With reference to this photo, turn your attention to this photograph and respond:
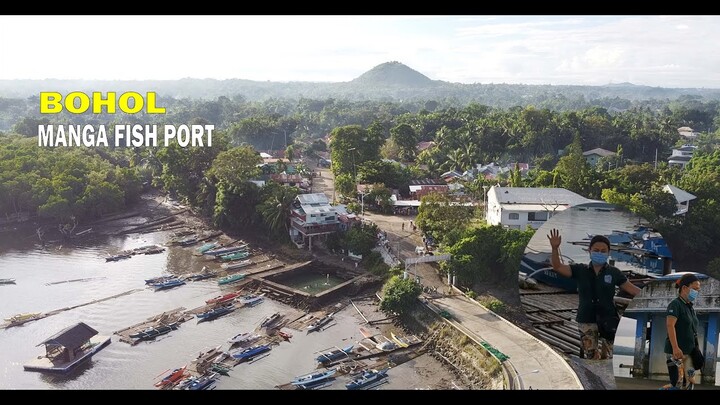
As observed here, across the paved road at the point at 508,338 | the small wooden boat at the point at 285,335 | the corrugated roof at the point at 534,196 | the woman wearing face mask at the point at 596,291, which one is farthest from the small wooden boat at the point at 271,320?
the woman wearing face mask at the point at 596,291

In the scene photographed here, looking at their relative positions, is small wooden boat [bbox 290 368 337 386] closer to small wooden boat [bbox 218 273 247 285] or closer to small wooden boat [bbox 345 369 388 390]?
small wooden boat [bbox 345 369 388 390]

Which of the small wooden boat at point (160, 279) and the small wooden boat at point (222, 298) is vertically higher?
the small wooden boat at point (160, 279)

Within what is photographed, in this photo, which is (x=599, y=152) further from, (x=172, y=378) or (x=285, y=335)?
(x=172, y=378)

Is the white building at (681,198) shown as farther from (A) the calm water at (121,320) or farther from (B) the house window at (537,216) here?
(A) the calm water at (121,320)

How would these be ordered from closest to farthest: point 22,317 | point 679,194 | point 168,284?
point 22,317 < point 168,284 < point 679,194

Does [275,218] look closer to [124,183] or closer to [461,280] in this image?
[461,280]

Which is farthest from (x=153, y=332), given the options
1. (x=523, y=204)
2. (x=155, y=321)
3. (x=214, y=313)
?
(x=523, y=204)
